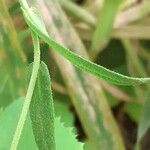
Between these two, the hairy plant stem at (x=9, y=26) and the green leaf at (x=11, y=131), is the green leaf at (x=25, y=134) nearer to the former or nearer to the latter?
the green leaf at (x=11, y=131)

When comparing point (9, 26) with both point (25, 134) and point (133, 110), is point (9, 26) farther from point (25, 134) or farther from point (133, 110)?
point (133, 110)

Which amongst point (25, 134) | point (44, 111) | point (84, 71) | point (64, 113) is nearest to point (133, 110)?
point (64, 113)

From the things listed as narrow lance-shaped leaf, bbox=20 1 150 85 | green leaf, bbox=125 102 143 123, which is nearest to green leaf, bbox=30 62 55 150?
narrow lance-shaped leaf, bbox=20 1 150 85

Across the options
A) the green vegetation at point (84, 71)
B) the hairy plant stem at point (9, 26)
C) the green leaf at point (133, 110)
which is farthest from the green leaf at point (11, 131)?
the green leaf at point (133, 110)

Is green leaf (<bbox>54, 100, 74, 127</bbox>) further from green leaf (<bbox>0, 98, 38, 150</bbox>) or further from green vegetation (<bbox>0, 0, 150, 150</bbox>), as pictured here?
green leaf (<bbox>0, 98, 38, 150</bbox>)

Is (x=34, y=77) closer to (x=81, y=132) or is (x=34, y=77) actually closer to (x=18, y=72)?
(x=18, y=72)
